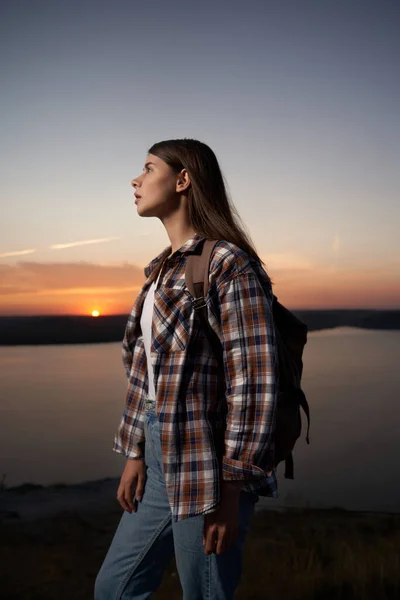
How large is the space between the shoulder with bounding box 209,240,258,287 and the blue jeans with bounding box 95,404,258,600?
15.7 inches

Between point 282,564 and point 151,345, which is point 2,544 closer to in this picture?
point 282,564

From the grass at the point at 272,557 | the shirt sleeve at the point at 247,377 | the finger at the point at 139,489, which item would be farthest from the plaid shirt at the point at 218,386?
the grass at the point at 272,557

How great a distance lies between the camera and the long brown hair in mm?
1600

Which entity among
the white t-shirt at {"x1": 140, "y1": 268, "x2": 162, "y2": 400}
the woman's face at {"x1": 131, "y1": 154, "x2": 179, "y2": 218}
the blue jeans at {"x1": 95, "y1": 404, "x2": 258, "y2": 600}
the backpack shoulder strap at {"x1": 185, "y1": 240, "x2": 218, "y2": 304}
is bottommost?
the blue jeans at {"x1": 95, "y1": 404, "x2": 258, "y2": 600}

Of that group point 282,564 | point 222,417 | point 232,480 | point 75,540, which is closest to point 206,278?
point 222,417

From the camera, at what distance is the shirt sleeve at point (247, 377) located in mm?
1312

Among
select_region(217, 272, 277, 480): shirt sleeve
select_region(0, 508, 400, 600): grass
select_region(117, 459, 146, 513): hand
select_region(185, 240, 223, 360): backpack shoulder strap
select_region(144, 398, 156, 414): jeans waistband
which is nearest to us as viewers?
select_region(217, 272, 277, 480): shirt sleeve

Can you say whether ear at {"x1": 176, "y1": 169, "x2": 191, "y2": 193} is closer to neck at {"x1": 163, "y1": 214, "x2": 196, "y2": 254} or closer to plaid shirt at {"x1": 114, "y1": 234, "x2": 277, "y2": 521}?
neck at {"x1": 163, "y1": 214, "x2": 196, "y2": 254}

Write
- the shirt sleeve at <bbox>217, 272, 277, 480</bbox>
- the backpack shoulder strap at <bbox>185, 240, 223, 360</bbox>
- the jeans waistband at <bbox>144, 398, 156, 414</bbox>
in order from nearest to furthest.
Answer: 1. the shirt sleeve at <bbox>217, 272, 277, 480</bbox>
2. the backpack shoulder strap at <bbox>185, 240, 223, 360</bbox>
3. the jeans waistband at <bbox>144, 398, 156, 414</bbox>

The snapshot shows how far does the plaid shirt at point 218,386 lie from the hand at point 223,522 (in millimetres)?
21

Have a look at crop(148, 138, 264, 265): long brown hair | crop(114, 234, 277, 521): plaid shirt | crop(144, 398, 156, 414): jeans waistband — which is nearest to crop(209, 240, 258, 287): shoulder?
crop(114, 234, 277, 521): plaid shirt

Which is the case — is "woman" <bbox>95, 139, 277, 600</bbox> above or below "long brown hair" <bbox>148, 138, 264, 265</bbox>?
below

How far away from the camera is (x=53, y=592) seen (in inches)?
119

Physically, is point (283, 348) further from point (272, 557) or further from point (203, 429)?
point (272, 557)
